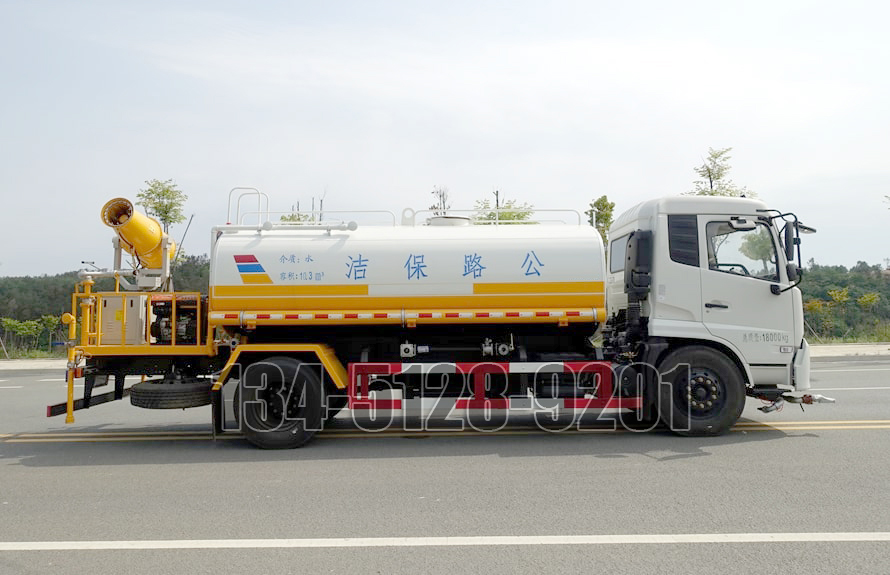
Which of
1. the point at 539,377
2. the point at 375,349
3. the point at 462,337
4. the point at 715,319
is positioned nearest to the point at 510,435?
the point at 539,377

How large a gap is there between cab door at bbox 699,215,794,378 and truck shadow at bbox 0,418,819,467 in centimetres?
98

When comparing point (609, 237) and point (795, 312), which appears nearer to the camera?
point (795, 312)

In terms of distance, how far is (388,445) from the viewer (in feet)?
26.4

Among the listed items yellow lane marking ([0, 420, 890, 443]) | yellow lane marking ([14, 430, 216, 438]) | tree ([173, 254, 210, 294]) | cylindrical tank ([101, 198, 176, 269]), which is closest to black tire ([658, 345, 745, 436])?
yellow lane marking ([0, 420, 890, 443])

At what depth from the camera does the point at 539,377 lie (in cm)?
858

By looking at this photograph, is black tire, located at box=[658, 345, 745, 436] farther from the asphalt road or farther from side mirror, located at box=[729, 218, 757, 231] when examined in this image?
side mirror, located at box=[729, 218, 757, 231]

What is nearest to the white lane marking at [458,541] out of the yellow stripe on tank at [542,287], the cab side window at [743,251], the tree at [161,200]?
the yellow stripe on tank at [542,287]

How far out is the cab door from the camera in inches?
324

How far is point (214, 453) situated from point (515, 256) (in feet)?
13.6

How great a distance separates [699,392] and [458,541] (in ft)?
14.9

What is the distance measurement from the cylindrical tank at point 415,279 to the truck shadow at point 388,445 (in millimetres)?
1494

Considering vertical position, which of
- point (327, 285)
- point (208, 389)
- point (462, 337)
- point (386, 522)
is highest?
point (327, 285)

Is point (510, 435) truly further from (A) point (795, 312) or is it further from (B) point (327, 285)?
(A) point (795, 312)

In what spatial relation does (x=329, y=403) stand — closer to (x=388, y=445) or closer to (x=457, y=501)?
(x=388, y=445)
